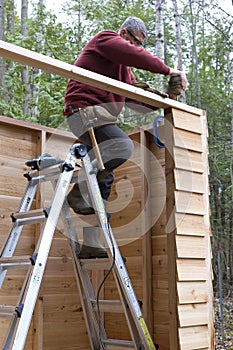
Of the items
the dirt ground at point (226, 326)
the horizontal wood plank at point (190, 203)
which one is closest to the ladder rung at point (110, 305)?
the horizontal wood plank at point (190, 203)

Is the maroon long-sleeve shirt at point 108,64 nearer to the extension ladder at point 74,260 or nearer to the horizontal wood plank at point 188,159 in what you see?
the extension ladder at point 74,260

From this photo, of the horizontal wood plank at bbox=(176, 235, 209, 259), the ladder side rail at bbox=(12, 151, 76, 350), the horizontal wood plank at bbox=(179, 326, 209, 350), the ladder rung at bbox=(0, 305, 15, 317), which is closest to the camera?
the ladder side rail at bbox=(12, 151, 76, 350)

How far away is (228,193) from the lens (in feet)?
26.1

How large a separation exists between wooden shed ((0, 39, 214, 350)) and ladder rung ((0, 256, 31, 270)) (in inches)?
30.4

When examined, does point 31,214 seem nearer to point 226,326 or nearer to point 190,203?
point 190,203

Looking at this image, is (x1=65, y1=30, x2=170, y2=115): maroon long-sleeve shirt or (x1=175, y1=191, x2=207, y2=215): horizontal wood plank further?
(x1=175, y1=191, x2=207, y2=215): horizontal wood plank

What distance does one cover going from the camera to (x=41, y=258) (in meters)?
2.20

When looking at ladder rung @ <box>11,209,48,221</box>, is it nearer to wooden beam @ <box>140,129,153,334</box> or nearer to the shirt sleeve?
the shirt sleeve

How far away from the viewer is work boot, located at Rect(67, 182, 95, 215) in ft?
8.87

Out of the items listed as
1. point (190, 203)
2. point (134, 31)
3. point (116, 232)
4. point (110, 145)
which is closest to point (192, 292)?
point (190, 203)

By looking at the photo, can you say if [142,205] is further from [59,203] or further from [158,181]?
[59,203]

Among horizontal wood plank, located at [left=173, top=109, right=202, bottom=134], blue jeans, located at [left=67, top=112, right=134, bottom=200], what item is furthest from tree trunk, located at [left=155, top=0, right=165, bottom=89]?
blue jeans, located at [left=67, top=112, right=134, bottom=200]

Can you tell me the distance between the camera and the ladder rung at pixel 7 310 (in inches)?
85.2

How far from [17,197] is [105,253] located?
39.4 inches
